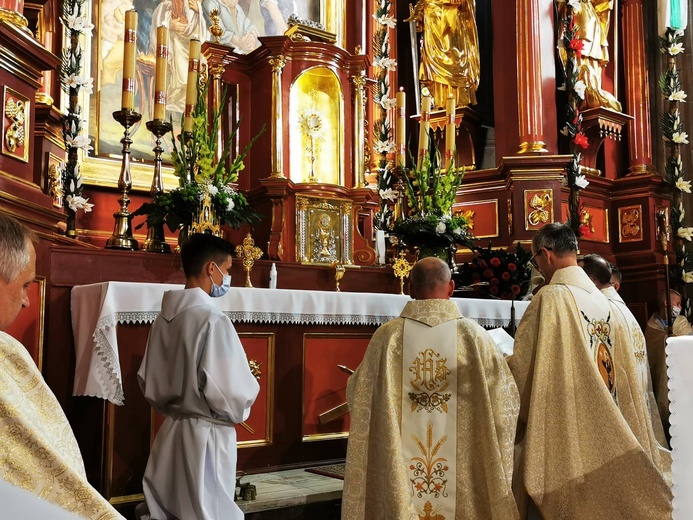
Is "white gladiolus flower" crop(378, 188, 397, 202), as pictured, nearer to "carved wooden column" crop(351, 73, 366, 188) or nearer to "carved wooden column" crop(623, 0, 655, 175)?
"carved wooden column" crop(351, 73, 366, 188)

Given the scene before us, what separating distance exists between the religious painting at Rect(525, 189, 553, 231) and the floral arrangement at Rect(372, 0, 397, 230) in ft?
5.15

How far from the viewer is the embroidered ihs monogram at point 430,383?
4176 millimetres

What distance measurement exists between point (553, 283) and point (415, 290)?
89 cm

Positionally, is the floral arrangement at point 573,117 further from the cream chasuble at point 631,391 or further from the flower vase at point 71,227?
the flower vase at point 71,227

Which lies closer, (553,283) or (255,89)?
(553,283)

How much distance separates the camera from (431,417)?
4172 mm

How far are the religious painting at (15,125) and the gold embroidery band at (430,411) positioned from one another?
8.13ft

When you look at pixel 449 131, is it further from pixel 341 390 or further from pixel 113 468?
pixel 113 468

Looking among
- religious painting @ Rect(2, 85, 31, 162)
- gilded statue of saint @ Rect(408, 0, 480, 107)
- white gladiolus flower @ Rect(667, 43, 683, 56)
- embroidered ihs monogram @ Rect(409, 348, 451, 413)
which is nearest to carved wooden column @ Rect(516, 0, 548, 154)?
gilded statue of saint @ Rect(408, 0, 480, 107)

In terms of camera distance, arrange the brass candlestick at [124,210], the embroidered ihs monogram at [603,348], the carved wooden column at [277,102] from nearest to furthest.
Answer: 1. the embroidered ihs monogram at [603,348]
2. the brass candlestick at [124,210]
3. the carved wooden column at [277,102]

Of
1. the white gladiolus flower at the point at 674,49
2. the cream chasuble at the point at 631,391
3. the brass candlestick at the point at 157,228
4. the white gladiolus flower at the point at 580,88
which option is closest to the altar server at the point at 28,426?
the cream chasuble at the point at 631,391

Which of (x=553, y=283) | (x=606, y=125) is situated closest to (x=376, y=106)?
(x=606, y=125)

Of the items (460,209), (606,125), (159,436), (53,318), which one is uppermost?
(606,125)

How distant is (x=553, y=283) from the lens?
466cm
